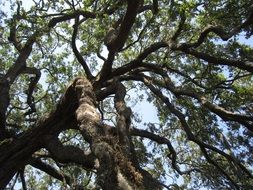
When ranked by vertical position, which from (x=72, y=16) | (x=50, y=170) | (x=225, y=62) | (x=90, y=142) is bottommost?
(x=90, y=142)

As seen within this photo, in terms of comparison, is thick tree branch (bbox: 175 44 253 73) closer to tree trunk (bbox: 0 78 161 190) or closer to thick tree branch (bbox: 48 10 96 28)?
tree trunk (bbox: 0 78 161 190)

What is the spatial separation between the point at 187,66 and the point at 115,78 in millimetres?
3221

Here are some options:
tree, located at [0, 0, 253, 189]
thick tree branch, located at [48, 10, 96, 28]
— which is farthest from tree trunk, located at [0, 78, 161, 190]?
thick tree branch, located at [48, 10, 96, 28]

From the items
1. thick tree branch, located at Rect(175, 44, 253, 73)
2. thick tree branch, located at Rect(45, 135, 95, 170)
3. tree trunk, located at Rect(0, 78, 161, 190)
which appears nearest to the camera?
tree trunk, located at Rect(0, 78, 161, 190)

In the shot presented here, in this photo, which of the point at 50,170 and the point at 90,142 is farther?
the point at 50,170

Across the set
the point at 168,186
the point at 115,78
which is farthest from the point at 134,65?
the point at 168,186

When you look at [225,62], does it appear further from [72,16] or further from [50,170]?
[72,16]

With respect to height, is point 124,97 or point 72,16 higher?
point 72,16

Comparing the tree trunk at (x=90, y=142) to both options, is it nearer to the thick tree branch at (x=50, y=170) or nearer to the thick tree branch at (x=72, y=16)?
the thick tree branch at (x=50, y=170)

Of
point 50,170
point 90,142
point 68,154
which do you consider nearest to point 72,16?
point 50,170

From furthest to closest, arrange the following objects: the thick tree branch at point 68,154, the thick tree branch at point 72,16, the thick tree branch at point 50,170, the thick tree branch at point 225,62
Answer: the thick tree branch at point 72,16 < the thick tree branch at point 50,170 < the thick tree branch at point 225,62 < the thick tree branch at point 68,154

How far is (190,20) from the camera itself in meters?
12.3

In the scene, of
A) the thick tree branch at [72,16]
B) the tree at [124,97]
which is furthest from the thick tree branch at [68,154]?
the thick tree branch at [72,16]

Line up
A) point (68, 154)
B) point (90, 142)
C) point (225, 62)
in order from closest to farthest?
point (90, 142) → point (68, 154) → point (225, 62)
